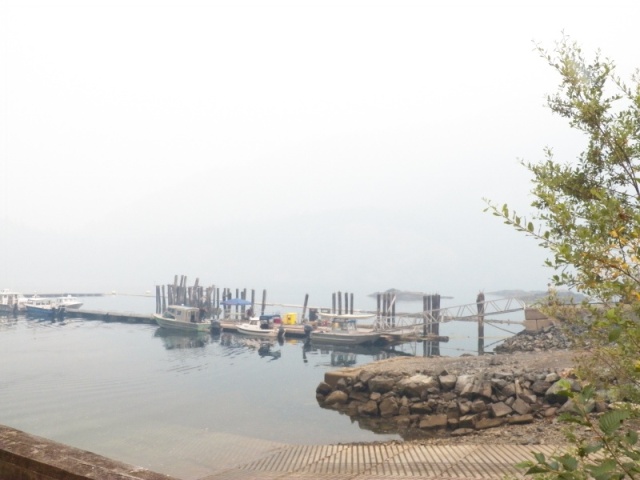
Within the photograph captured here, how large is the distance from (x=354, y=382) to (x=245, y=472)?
39.1 feet

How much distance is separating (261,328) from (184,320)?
40.2 ft

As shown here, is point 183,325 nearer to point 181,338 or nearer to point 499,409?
point 181,338

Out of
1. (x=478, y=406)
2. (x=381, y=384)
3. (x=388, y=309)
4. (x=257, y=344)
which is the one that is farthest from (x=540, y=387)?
(x=388, y=309)

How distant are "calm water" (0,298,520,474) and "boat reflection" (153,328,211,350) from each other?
12 centimetres

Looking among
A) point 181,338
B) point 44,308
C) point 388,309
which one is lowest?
point 181,338

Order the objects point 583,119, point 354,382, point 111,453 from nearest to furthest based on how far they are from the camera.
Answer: point 583,119 < point 111,453 < point 354,382

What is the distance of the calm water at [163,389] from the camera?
2225 centimetres

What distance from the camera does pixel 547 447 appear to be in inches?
540

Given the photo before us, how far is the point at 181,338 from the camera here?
187 ft

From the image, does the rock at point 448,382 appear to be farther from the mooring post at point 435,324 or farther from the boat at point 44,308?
the boat at point 44,308

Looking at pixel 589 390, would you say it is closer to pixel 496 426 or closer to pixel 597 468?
pixel 597 468

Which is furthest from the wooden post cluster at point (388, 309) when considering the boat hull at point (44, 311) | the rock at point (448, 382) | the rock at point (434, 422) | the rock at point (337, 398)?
the boat hull at point (44, 311)

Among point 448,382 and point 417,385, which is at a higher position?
point 448,382

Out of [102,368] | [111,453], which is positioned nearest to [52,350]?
[102,368]
